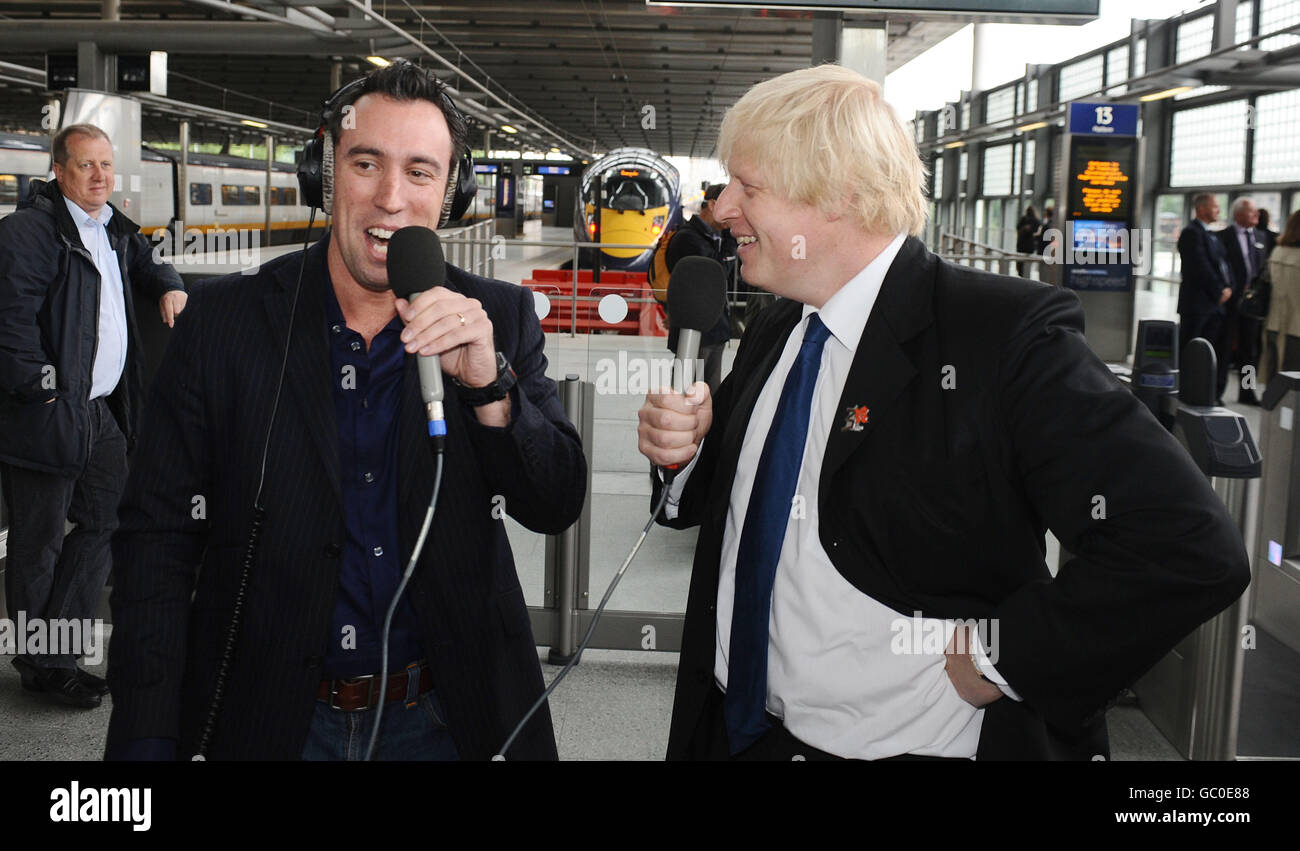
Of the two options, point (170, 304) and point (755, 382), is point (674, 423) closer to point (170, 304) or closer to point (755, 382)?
point (755, 382)

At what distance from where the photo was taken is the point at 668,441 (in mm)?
1692

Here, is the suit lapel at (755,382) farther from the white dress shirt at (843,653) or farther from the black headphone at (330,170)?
the black headphone at (330,170)

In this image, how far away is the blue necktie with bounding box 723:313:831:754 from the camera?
1612 mm

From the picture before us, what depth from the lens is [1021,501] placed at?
4.92 ft

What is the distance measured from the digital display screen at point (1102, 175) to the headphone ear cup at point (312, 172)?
12507mm

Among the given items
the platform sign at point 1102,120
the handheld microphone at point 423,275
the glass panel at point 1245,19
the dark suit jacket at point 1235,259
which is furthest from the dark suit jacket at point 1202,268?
the handheld microphone at point 423,275

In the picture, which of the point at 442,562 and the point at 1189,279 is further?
the point at 1189,279

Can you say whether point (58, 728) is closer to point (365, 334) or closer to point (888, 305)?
point (365, 334)

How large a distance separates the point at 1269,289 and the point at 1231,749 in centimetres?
750

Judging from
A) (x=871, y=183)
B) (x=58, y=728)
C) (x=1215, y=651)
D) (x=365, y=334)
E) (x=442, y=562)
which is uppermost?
(x=871, y=183)

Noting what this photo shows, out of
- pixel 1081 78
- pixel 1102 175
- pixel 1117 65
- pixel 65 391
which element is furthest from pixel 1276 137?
pixel 65 391

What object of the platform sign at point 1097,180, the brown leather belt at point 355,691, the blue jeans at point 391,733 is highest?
the platform sign at point 1097,180

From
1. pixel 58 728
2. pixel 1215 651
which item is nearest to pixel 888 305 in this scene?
pixel 1215 651

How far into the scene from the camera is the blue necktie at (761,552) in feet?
5.29
